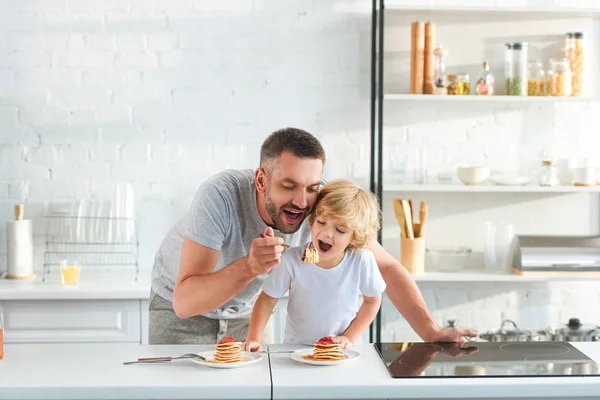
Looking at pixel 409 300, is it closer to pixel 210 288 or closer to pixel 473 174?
pixel 210 288

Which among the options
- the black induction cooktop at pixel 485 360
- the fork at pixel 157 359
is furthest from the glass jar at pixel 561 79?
the fork at pixel 157 359

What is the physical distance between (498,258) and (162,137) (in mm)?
1682

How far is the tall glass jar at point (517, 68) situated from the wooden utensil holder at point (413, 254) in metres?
0.81

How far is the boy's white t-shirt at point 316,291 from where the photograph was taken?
8.26ft

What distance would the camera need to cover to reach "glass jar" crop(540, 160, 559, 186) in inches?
152

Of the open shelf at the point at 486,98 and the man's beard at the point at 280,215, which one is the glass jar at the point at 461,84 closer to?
the open shelf at the point at 486,98

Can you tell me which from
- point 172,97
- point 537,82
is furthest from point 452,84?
point 172,97

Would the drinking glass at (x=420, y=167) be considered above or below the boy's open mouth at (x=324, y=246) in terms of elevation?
above

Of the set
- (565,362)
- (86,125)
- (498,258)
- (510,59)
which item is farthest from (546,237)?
(86,125)

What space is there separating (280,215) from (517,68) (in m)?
1.83

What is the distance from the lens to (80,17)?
3922 mm

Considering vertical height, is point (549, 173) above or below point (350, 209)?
above

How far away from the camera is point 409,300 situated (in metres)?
2.61

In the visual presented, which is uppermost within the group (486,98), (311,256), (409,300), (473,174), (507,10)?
(507,10)
